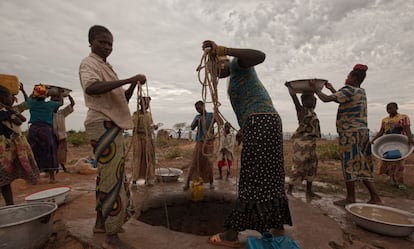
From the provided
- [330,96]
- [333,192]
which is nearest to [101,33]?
[330,96]

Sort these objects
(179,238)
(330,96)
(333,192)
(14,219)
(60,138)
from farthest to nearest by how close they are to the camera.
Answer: (60,138)
(333,192)
(330,96)
(14,219)
(179,238)

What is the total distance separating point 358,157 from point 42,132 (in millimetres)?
5483

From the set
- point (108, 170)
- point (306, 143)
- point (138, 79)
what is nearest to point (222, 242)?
point (108, 170)

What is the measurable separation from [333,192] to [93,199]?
3.98 m

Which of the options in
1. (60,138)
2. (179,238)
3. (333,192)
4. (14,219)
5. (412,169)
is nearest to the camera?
(179,238)

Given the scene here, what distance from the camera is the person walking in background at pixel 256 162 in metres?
2.00

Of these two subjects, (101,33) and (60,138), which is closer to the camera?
(101,33)

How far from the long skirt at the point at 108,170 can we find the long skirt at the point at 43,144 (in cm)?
326

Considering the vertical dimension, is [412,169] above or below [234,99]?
below

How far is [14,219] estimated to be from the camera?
224cm

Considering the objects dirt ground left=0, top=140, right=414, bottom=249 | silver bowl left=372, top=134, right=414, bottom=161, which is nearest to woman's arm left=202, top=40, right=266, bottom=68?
dirt ground left=0, top=140, right=414, bottom=249

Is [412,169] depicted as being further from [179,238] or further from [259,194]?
[179,238]

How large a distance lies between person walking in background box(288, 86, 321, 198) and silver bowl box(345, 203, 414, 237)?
927mm

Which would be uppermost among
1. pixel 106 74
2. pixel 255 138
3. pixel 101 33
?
pixel 101 33
